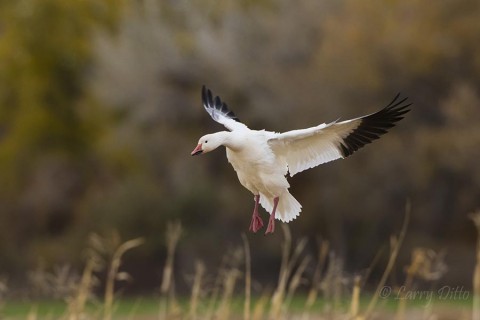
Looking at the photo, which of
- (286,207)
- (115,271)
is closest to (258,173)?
(286,207)

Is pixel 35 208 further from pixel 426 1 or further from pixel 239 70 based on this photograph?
pixel 426 1

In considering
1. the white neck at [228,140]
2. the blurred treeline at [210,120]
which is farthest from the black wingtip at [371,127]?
the blurred treeline at [210,120]

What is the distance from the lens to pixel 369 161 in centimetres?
2962

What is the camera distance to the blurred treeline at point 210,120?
29.1 m

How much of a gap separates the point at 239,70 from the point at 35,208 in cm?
807

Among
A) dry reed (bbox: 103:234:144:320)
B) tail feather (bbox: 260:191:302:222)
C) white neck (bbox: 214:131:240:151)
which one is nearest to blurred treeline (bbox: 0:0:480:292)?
dry reed (bbox: 103:234:144:320)

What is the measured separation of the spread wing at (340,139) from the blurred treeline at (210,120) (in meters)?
21.7

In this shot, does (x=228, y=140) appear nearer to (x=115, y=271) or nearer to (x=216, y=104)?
(x=115, y=271)

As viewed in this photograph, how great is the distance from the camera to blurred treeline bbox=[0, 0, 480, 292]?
1146 inches

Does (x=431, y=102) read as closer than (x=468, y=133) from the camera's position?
No

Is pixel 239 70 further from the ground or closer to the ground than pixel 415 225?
further from the ground

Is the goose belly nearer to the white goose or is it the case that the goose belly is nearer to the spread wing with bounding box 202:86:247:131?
the white goose

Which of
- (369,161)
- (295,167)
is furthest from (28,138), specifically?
(295,167)

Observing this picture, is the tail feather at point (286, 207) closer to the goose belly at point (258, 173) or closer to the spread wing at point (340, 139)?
the spread wing at point (340, 139)
